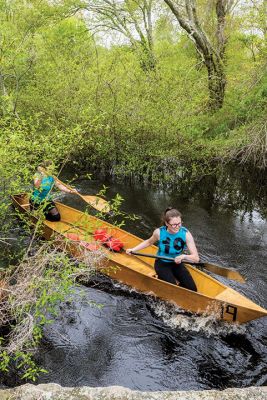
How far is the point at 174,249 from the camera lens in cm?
593

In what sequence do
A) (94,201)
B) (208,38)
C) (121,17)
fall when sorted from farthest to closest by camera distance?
(121,17) < (208,38) < (94,201)

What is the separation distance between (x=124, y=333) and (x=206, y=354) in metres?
1.26

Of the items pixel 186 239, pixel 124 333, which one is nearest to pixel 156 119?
pixel 186 239

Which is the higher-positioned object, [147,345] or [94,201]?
[94,201]

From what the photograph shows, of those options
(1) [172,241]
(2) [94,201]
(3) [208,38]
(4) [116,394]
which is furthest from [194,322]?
(3) [208,38]

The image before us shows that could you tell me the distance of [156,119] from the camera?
1058cm

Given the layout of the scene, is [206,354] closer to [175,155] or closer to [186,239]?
[186,239]

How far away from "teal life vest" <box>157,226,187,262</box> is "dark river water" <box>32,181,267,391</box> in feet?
2.98

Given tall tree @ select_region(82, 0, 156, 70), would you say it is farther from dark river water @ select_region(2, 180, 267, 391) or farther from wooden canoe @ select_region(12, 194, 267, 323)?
dark river water @ select_region(2, 180, 267, 391)

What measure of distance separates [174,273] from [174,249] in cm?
45

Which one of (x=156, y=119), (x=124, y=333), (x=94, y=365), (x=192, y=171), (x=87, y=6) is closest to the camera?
(x=94, y=365)

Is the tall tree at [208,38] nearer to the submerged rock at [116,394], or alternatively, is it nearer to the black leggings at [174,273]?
the black leggings at [174,273]

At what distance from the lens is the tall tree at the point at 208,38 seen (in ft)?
42.2

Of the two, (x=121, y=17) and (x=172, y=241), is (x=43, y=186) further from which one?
(x=121, y=17)
